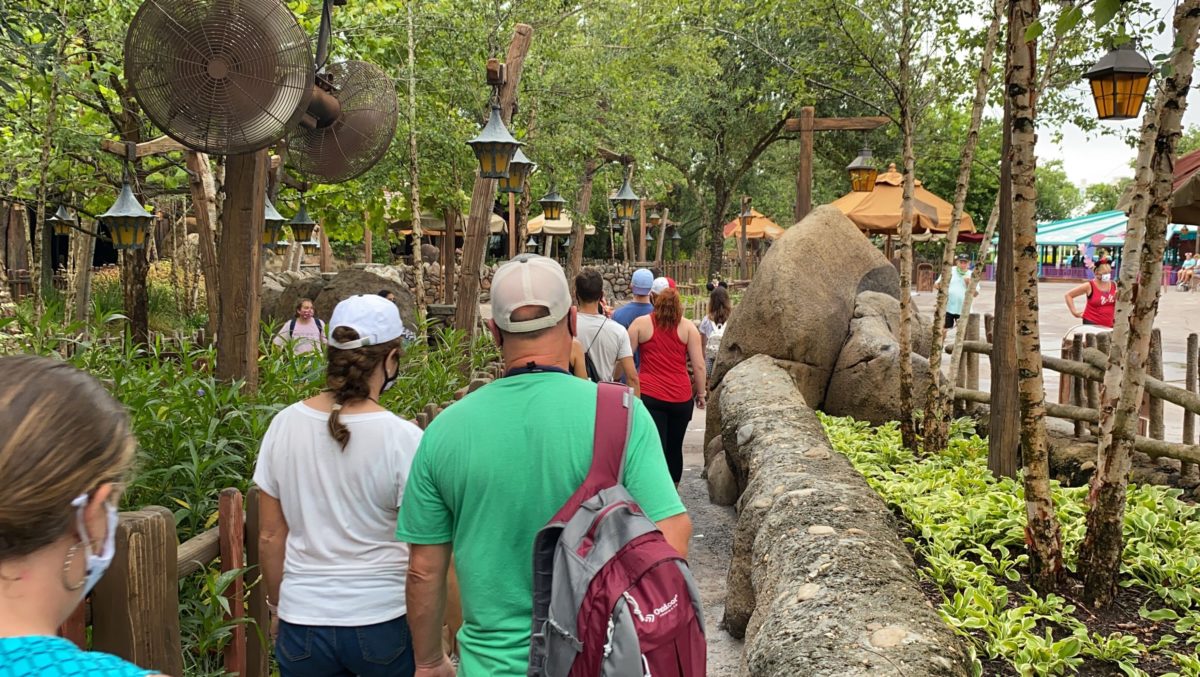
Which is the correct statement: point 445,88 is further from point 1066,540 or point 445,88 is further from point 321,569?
point 321,569

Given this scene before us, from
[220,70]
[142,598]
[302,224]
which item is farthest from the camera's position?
[302,224]

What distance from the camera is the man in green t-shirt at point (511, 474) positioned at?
6.85 feet

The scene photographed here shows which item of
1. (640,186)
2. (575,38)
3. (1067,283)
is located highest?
(575,38)

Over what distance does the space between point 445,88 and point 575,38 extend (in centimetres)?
556

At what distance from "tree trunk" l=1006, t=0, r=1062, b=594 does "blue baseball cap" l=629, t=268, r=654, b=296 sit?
3398 mm

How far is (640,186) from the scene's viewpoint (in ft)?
84.1

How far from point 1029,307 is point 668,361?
307 centimetres

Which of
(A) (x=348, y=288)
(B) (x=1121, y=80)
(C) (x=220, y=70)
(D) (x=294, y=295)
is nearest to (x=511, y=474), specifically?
(C) (x=220, y=70)

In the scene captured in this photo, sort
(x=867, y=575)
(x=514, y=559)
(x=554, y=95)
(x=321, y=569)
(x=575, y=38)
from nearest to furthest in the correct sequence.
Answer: (x=514, y=559)
(x=321, y=569)
(x=867, y=575)
(x=554, y=95)
(x=575, y=38)

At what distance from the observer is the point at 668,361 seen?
266 inches

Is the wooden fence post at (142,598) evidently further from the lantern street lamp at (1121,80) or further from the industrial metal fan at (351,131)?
the lantern street lamp at (1121,80)

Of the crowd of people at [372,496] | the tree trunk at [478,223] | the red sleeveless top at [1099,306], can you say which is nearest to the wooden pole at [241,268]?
the crowd of people at [372,496]

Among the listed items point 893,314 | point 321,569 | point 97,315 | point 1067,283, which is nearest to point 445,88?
point 893,314

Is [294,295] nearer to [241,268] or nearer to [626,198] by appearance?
[626,198]
